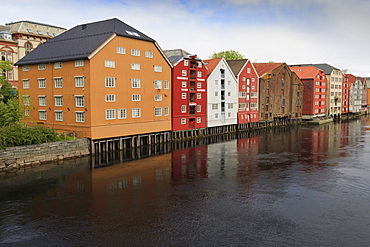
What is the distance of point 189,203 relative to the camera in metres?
24.9

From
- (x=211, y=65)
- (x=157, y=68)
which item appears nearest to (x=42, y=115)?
(x=157, y=68)

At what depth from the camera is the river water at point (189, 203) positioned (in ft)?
63.9

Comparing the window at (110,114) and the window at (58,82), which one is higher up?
the window at (58,82)

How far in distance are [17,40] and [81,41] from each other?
121 ft

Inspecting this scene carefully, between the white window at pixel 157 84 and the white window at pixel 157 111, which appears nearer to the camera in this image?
the white window at pixel 157 84

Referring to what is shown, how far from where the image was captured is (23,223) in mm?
21250

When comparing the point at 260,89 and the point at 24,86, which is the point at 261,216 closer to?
the point at 24,86

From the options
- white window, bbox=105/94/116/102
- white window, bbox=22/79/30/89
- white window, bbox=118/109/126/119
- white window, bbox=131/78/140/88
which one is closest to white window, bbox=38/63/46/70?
white window, bbox=22/79/30/89

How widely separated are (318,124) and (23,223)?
9119cm

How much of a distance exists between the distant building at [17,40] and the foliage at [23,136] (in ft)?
133

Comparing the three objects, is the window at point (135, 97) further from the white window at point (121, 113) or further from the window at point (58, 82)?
the window at point (58, 82)

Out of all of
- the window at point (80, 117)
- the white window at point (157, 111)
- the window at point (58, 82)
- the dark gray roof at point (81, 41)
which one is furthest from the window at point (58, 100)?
the white window at point (157, 111)

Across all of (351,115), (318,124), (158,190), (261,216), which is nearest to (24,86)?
(158,190)

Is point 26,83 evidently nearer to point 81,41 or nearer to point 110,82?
point 81,41
